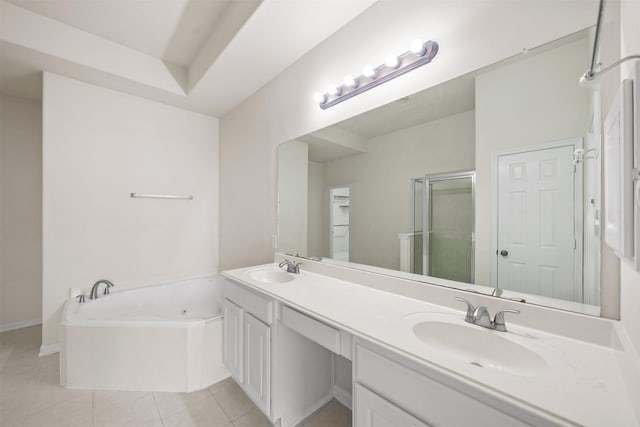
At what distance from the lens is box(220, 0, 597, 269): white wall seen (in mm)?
1004

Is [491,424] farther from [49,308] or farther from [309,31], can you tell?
[49,308]

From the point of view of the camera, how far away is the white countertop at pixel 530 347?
1.86 ft

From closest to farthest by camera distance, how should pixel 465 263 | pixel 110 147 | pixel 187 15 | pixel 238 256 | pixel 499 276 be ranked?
pixel 499 276 → pixel 465 263 → pixel 187 15 → pixel 110 147 → pixel 238 256

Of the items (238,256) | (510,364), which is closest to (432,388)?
(510,364)

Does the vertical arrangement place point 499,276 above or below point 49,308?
above

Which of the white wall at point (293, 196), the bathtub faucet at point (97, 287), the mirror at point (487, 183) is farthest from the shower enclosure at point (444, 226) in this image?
the bathtub faucet at point (97, 287)

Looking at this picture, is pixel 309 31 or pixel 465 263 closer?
pixel 465 263

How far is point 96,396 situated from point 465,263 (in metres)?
2.46

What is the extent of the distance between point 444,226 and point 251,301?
1157 millimetres

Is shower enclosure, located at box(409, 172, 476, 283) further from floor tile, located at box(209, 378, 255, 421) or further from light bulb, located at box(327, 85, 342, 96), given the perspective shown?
floor tile, located at box(209, 378, 255, 421)

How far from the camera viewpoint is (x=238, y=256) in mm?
2812

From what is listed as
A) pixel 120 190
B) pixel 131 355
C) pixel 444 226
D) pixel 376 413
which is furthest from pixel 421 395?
pixel 120 190

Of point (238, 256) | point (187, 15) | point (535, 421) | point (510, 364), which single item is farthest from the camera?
point (238, 256)

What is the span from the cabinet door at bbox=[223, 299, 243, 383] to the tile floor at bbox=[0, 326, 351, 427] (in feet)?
0.60
